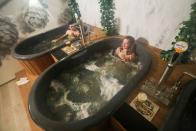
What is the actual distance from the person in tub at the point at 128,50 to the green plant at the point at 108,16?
542 mm

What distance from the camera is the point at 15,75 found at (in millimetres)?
3006

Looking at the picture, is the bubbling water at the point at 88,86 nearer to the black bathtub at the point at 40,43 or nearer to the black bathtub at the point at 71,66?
the black bathtub at the point at 71,66

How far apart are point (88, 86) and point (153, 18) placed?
1.23 m

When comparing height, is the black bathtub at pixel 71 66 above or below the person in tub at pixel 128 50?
below

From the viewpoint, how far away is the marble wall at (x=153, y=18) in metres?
1.49

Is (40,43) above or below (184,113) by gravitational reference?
below

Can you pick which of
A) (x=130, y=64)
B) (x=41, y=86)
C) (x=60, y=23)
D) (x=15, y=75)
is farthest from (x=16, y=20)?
(x=130, y=64)

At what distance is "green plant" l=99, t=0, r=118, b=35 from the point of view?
2108mm

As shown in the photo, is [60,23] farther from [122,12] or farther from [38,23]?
[122,12]

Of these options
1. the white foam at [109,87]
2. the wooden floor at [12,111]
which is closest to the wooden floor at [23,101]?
the wooden floor at [12,111]

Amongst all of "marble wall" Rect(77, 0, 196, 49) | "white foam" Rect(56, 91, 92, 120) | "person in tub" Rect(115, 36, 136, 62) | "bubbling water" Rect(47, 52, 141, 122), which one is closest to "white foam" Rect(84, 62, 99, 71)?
"bubbling water" Rect(47, 52, 141, 122)

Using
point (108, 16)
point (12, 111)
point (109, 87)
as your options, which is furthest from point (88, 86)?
point (12, 111)

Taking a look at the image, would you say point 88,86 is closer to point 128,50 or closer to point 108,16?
point 128,50

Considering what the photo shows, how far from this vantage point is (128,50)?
1.90 m
